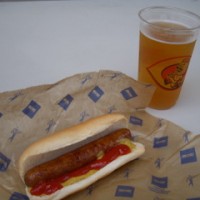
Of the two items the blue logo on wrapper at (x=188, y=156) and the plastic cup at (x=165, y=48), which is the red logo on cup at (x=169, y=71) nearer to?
the plastic cup at (x=165, y=48)

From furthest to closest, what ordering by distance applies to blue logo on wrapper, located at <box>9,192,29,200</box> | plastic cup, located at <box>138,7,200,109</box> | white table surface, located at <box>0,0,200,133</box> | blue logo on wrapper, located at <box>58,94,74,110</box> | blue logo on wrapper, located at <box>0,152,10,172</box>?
white table surface, located at <box>0,0,200,133</box>, blue logo on wrapper, located at <box>58,94,74,110</box>, plastic cup, located at <box>138,7,200,109</box>, blue logo on wrapper, located at <box>0,152,10,172</box>, blue logo on wrapper, located at <box>9,192,29,200</box>

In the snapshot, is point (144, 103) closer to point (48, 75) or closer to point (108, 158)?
point (108, 158)

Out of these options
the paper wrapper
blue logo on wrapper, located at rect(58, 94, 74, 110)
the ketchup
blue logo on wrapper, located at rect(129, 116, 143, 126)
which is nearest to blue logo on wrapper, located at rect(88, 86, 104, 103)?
the paper wrapper

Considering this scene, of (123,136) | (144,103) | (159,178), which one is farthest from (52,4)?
(159,178)

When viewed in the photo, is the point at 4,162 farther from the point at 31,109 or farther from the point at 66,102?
the point at 66,102

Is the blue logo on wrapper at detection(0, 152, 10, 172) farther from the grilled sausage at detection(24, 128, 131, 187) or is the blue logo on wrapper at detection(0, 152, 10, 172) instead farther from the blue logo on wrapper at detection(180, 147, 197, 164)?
the blue logo on wrapper at detection(180, 147, 197, 164)

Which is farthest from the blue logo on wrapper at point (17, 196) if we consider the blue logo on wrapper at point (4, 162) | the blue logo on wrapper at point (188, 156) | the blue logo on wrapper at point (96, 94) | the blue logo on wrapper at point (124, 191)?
the blue logo on wrapper at point (188, 156)

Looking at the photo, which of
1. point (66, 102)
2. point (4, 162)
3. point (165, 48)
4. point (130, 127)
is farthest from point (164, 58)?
point (4, 162)
